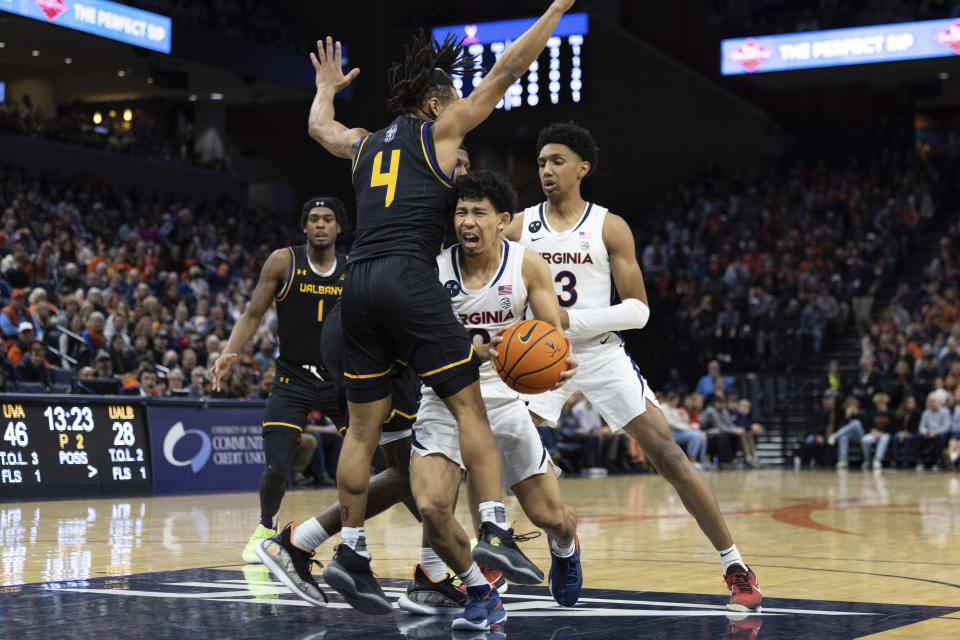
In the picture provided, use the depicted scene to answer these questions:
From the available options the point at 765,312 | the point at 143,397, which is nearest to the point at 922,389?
the point at 765,312

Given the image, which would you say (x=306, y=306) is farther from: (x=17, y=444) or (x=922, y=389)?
(x=922, y=389)

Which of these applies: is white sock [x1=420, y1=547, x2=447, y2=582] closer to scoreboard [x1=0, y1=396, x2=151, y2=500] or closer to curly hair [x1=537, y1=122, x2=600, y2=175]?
curly hair [x1=537, y1=122, x2=600, y2=175]

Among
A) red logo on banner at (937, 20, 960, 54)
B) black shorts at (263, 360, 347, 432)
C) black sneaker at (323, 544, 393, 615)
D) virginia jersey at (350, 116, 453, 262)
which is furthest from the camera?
red logo on banner at (937, 20, 960, 54)

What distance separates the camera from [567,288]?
5.52 m

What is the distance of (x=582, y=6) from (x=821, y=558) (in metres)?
24.4

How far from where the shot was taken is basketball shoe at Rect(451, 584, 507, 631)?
4328 millimetres

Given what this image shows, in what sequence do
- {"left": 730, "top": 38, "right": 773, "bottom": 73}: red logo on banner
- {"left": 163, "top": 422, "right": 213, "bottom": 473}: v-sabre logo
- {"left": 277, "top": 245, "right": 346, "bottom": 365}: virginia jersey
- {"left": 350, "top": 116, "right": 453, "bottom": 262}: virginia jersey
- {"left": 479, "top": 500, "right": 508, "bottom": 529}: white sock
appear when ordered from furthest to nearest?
1. {"left": 730, "top": 38, "right": 773, "bottom": 73}: red logo on banner
2. {"left": 163, "top": 422, "right": 213, "bottom": 473}: v-sabre logo
3. {"left": 277, "top": 245, "right": 346, "bottom": 365}: virginia jersey
4. {"left": 350, "top": 116, "right": 453, "bottom": 262}: virginia jersey
5. {"left": 479, "top": 500, "right": 508, "bottom": 529}: white sock

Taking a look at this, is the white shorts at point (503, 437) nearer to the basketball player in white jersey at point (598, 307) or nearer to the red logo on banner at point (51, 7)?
the basketball player in white jersey at point (598, 307)

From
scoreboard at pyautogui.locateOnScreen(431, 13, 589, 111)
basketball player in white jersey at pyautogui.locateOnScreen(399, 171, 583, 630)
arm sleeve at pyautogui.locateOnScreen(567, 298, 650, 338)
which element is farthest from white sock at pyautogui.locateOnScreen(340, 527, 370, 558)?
scoreboard at pyautogui.locateOnScreen(431, 13, 589, 111)

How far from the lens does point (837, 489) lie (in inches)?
562

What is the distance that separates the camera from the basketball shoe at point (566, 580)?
495 cm

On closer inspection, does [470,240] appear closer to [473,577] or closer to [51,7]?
[473,577]

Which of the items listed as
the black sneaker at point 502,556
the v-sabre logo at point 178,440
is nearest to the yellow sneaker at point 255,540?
the black sneaker at point 502,556

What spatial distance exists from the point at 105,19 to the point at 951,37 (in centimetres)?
1664
